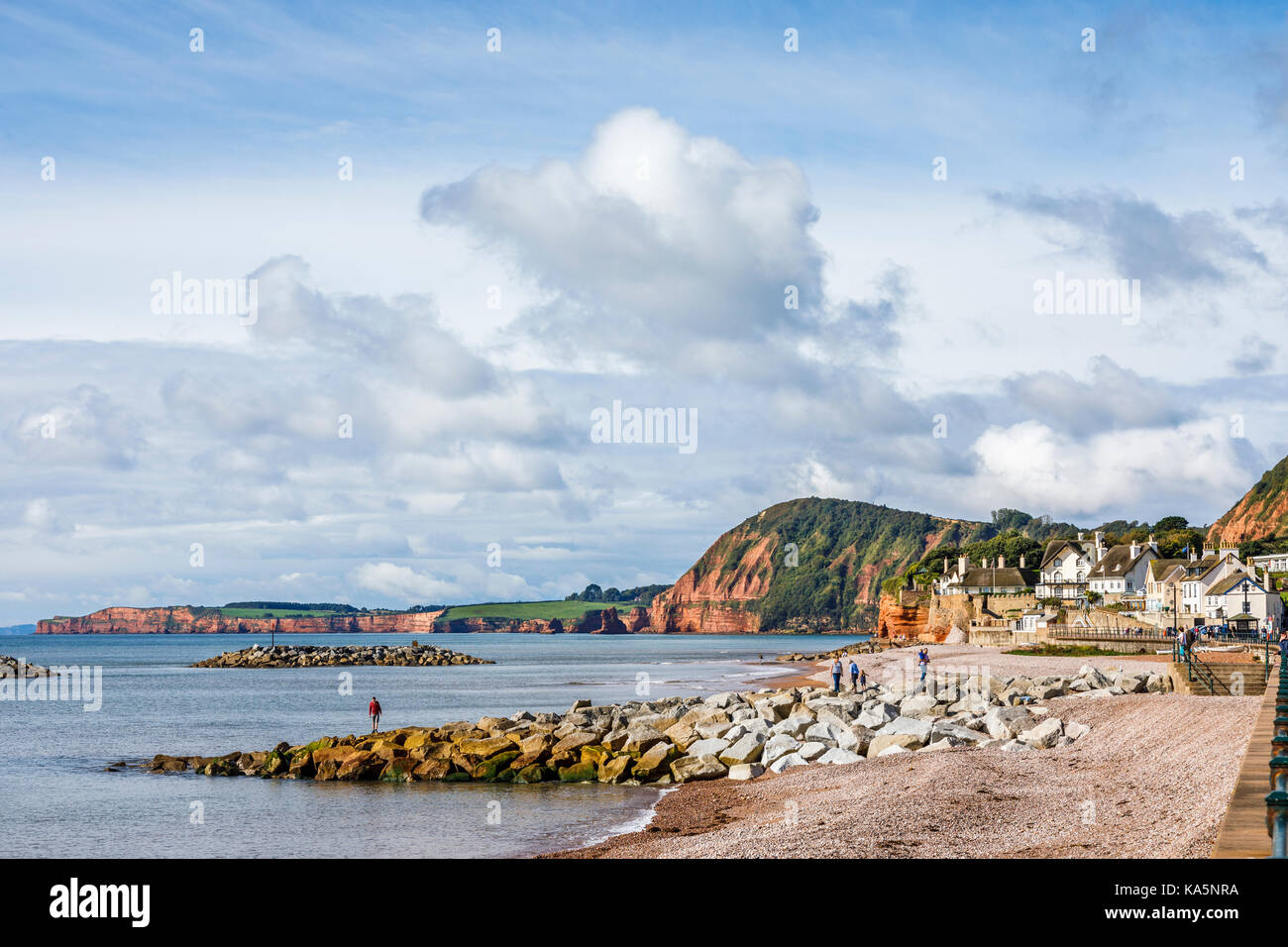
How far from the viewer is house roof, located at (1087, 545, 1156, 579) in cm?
10988

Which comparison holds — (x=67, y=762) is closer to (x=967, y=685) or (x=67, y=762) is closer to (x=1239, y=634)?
(x=967, y=685)

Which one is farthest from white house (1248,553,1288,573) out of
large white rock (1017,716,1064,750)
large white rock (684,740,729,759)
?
large white rock (684,740,729,759)

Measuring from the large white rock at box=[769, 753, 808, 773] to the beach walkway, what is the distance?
12.4 m

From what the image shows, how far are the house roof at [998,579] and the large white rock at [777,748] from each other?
108 metres

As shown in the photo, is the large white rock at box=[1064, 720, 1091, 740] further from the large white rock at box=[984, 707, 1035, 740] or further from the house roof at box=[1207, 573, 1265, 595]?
the house roof at box=[1207, 573, 1265, 595]

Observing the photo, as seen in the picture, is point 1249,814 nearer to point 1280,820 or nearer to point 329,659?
point 1280,820

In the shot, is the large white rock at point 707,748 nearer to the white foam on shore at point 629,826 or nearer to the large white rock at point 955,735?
the white foam on shore at point 629,826

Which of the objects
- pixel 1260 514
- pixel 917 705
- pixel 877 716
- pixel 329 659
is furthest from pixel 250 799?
pixel 1260 514

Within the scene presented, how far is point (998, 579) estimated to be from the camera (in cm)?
13175

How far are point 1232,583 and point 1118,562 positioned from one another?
109 ft

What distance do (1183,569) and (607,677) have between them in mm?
48334

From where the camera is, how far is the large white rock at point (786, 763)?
2622 cm
